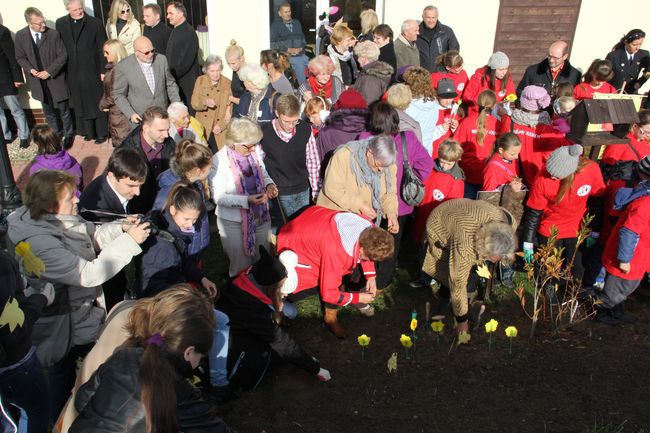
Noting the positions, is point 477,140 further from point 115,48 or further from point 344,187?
point 115,48

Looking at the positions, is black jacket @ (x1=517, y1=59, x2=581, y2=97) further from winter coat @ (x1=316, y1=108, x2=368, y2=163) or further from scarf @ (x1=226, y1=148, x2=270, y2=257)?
scarf @ (x1=226, y1=148, x2=270, y2=257)

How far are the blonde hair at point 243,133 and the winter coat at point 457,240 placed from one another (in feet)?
5.35

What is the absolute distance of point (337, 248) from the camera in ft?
12.8

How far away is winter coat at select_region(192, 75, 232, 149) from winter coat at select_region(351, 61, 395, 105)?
1.85 m

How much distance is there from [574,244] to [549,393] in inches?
65.2

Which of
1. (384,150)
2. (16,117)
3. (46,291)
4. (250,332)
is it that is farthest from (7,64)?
(250,332)

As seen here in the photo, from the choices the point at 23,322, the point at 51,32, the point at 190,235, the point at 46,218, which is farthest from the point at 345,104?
the point at 51,32

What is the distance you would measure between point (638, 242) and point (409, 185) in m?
1.95

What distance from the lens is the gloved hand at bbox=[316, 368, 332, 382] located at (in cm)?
392

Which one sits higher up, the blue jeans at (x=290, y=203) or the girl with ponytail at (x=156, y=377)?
the girl with ponytail at (x=156, y=377)

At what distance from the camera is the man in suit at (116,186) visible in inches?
145

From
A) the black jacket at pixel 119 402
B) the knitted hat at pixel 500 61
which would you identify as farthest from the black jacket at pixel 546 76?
the black jacket at pixel 119 402

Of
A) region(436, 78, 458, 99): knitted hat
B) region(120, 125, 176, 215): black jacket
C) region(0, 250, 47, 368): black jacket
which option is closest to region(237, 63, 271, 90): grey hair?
region(120, 125, 176, 215): black jacket

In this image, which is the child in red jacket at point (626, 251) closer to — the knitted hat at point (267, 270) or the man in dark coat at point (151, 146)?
the knitted hat at point (267, 270)
